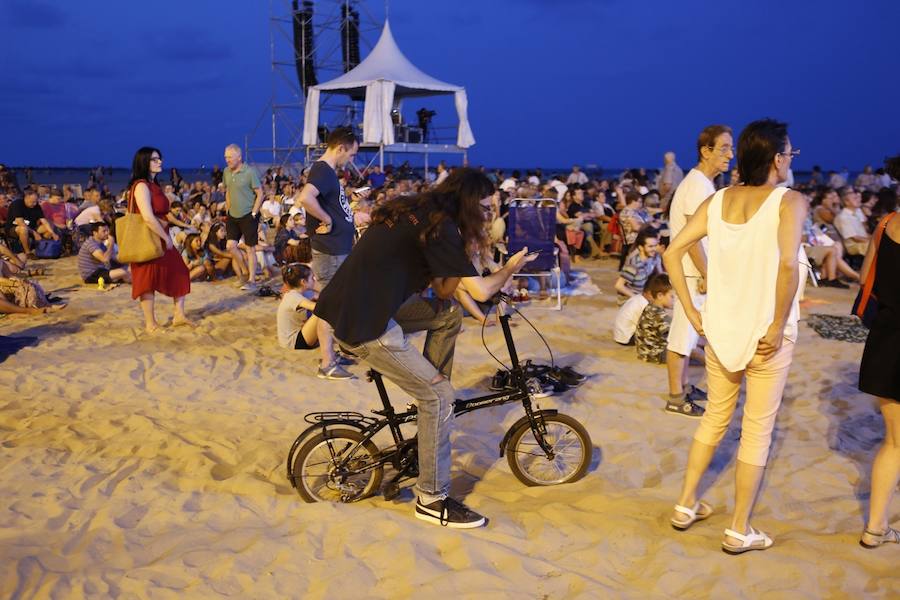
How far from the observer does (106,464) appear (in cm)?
430

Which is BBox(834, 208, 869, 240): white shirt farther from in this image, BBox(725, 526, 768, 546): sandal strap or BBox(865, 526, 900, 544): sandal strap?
BBox(725, 526, 768, 546): sandal strap

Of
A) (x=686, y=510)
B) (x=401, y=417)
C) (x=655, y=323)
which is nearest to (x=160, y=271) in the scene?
(x=401, y=417)

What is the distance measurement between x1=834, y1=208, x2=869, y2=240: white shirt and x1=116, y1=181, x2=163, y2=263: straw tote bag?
→ 8844 millimetres

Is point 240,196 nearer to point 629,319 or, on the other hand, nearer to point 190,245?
point 190,245

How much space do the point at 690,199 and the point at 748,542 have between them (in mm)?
2153

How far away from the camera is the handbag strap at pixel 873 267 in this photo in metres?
3.19

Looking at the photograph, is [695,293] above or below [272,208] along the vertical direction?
below

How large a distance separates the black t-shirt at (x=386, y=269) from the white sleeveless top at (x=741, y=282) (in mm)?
978

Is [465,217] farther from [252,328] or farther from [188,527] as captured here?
[252,328]

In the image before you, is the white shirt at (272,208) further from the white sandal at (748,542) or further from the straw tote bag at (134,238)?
the white sandal at (748,542)

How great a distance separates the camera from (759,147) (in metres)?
2.95

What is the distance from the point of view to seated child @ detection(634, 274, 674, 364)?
21.0ft


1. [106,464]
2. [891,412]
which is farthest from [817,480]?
[106,464]

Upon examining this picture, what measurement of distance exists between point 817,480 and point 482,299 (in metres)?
2.27
